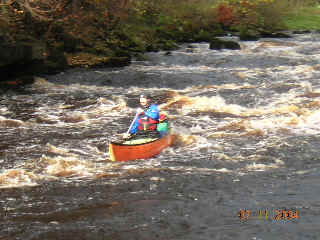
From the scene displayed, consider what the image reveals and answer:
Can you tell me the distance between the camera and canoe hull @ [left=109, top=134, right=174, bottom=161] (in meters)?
11.3

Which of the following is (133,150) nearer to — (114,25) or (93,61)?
(93,61)

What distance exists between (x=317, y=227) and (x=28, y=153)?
24.0 feet

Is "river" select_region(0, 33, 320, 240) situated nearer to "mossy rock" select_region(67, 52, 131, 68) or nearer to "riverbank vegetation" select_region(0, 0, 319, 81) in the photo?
"mossy rock" select_region(67, 52, 131, 68)

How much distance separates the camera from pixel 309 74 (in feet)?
70.2

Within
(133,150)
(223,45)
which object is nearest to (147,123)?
(133,150)

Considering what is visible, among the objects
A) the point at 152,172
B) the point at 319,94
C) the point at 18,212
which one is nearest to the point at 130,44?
the point at 319,94

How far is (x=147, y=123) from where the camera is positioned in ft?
42.2

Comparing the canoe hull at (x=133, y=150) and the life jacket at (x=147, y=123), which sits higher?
the life jacket at (x=147, y=123)
